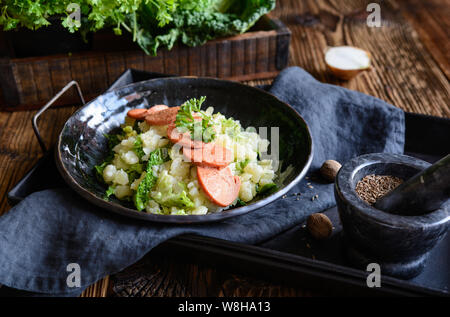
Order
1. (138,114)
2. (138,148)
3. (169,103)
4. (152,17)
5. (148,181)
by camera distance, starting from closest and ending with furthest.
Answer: (148,181), (138,148), (138,114), (169,103), (152,17)

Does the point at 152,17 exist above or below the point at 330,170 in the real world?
above

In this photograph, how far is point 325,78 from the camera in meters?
2.60

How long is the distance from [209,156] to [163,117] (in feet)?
0.92

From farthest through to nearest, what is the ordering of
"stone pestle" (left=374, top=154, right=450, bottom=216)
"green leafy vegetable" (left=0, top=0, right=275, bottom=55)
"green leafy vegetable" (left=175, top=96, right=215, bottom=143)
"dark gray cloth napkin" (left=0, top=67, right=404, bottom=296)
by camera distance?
"green leafy vegetable" (left=0, top=0, right=275, bottom=55)
"green leafy vegetable" (left=175, top=96, right=215, bottom=143)
"dark gray cloth napkin" (left=0, top=67, right=404, bottom=296)
"stone pestle" (left=374, top=154, right=450, bottom=216)

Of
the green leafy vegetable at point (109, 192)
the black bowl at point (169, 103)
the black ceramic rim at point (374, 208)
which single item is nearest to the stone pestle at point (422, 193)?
the black ceramic rim at point (374, 208)

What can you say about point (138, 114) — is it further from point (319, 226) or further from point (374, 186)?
point (374, 186)

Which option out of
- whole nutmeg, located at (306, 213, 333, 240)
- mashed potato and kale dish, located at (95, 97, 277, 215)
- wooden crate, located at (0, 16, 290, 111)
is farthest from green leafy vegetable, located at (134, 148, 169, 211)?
wooden crate, located at (0, 16, 290, 111)

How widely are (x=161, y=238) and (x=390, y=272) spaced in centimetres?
66

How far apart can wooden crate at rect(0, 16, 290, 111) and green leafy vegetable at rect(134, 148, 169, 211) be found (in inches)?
35.7

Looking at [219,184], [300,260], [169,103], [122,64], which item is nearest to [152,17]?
[122,64]

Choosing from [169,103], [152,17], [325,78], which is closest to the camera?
[169,103]

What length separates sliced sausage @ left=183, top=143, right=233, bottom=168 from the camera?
152 centimetres

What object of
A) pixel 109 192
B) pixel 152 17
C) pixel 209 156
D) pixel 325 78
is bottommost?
pixel 325 78

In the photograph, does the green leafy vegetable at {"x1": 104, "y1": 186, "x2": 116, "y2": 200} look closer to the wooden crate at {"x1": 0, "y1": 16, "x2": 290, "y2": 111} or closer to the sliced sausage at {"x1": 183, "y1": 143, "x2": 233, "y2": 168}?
the sliced sausage at {"x1": 183, "y1": 143, "x2": 233, "y2": 168}
